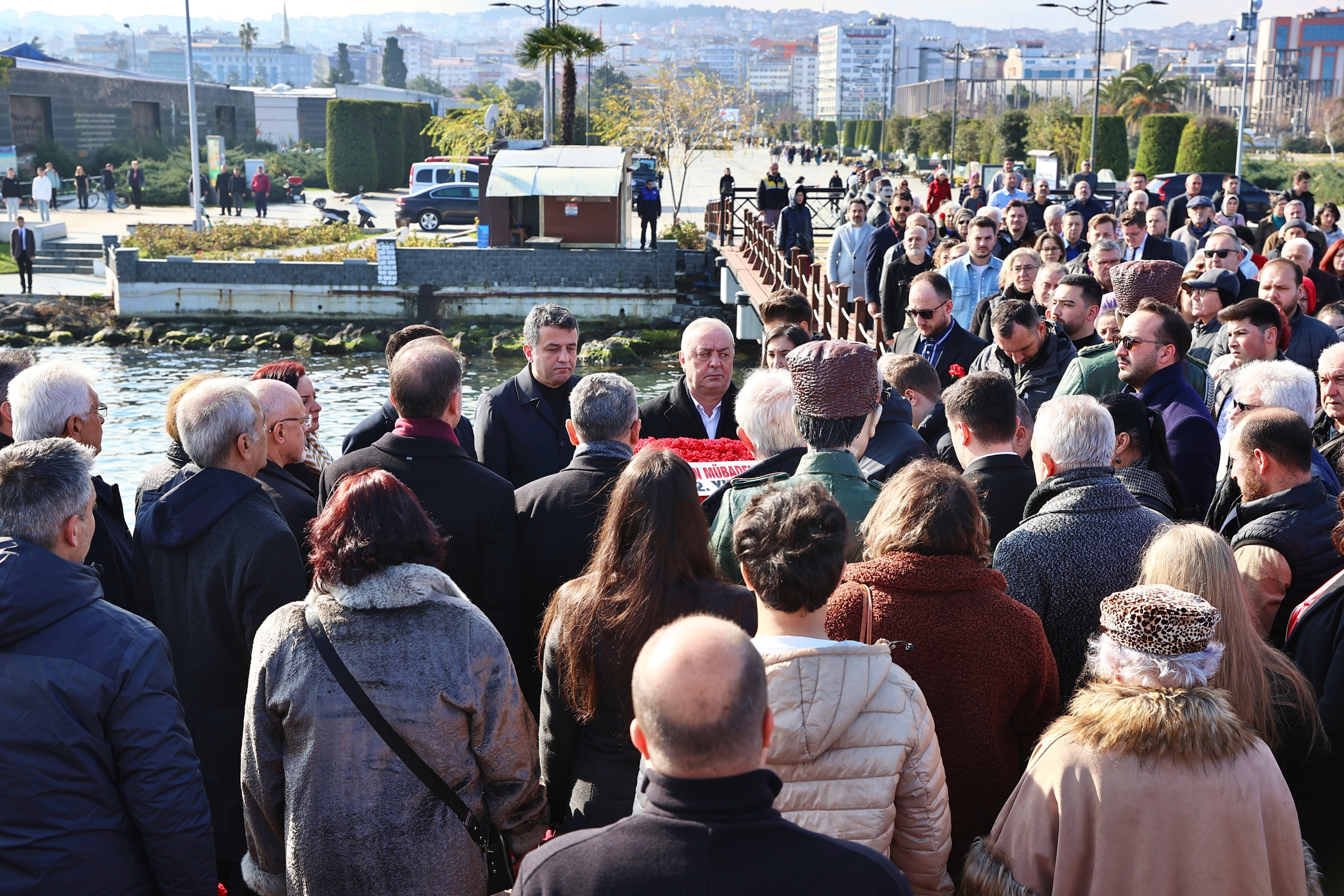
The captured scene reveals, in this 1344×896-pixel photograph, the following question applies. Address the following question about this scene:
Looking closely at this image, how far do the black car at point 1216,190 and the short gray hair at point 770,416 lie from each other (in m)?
21.4

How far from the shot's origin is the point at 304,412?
4.57 metres

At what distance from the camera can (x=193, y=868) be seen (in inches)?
107

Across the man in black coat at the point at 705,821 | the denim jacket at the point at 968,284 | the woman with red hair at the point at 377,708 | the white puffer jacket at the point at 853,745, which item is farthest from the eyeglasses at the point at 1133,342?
the denim jacket at the point at 968,284

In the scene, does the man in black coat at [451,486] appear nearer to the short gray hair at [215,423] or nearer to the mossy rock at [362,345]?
the short gray hair at [215,423]

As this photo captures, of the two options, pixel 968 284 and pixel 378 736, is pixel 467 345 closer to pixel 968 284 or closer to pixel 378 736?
pixel 968 284

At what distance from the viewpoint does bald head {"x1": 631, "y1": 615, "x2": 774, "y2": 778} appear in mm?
1809

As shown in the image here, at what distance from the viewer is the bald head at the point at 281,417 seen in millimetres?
4426

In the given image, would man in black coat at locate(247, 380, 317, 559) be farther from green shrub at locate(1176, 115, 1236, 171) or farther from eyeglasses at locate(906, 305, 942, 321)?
green shrub at locate(1176, 115, 1236, 171)

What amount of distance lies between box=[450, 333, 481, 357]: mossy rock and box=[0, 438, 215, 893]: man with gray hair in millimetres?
21276

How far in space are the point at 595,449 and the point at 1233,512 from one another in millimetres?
2213

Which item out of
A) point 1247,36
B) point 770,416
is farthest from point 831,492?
point 1247,36

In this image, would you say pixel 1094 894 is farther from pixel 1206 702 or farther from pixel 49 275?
pixel 49 275

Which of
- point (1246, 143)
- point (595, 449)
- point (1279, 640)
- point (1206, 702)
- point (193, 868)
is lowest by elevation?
point (193, 868)

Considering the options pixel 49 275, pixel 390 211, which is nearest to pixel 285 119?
pixel 390 211
